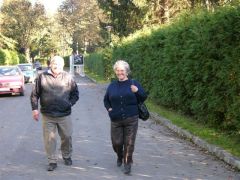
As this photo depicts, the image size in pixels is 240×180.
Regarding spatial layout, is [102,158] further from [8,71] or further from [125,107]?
[8,71]

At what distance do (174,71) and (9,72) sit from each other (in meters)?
13.4

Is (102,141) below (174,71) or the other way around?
below

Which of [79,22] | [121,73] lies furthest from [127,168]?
[79,22]

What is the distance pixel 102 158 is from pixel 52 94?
170cm

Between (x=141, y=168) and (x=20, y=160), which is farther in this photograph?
(x=20, y=160)

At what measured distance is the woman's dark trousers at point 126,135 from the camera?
7730mm

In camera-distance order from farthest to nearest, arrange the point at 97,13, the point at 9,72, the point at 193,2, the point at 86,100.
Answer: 1. the point at 97,13
2. the point at 193,2
3. the point at 9,72
4. the point at 86,100

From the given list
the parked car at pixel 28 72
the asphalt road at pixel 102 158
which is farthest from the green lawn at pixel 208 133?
the parked car at pixel 28 72

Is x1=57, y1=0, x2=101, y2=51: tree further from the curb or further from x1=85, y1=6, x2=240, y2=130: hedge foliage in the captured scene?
the curb

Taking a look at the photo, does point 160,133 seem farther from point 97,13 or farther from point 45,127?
point 97,13

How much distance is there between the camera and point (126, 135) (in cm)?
779

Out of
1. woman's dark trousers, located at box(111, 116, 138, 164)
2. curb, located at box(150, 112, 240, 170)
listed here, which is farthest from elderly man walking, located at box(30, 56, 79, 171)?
curb, located at box(150, 112, 240, 170)

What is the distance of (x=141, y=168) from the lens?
8109 mm

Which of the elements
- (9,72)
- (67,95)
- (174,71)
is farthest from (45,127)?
(9,72)
